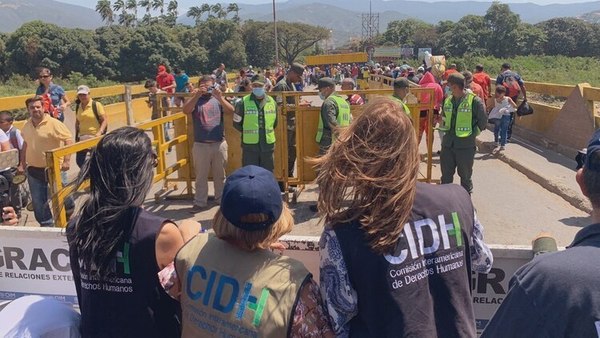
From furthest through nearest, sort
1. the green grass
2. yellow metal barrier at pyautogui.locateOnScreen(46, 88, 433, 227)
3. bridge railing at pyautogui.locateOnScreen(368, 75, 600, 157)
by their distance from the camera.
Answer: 1. the green grass
2. bridge railing at pyautogui.locateOnScreen(368, 75, 600, 157)
3. yellow metal barrier at pyautogui.locateOnScreen(46, 88, 433, 227)

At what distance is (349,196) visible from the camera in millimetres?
1938

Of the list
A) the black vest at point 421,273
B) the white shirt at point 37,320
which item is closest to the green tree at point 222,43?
the white shirt at point 37,320

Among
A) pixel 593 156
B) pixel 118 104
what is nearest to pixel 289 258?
pixel 593 156

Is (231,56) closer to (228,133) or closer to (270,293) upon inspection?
(228,133)

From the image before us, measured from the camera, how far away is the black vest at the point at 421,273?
183 cm

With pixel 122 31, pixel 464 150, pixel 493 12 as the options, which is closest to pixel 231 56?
pixel 122 31

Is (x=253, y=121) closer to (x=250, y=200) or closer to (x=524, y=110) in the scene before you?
(x=250, y=200)

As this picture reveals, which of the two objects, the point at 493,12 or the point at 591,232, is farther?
the point at 493,12

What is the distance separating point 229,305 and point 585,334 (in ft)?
3.78

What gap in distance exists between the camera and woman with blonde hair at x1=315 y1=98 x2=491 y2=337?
183cm

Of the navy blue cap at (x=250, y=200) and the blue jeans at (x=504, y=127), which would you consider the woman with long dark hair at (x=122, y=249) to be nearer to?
the navy blue cap at (x=250, y=200)

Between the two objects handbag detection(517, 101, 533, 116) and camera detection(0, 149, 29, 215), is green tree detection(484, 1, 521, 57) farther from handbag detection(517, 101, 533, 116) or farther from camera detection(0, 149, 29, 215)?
camera detection(0, 149, 29, 215)

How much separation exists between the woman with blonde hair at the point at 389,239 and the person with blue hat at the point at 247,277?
11 cm

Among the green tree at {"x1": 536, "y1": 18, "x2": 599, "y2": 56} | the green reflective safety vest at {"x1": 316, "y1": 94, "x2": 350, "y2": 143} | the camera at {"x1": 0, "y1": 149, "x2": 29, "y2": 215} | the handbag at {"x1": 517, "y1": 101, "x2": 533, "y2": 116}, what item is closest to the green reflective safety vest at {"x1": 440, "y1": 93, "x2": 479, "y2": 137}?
the green reflective safety vest at {"x1": 316, "y1": 94, "x2": 350, "y2": 143}
